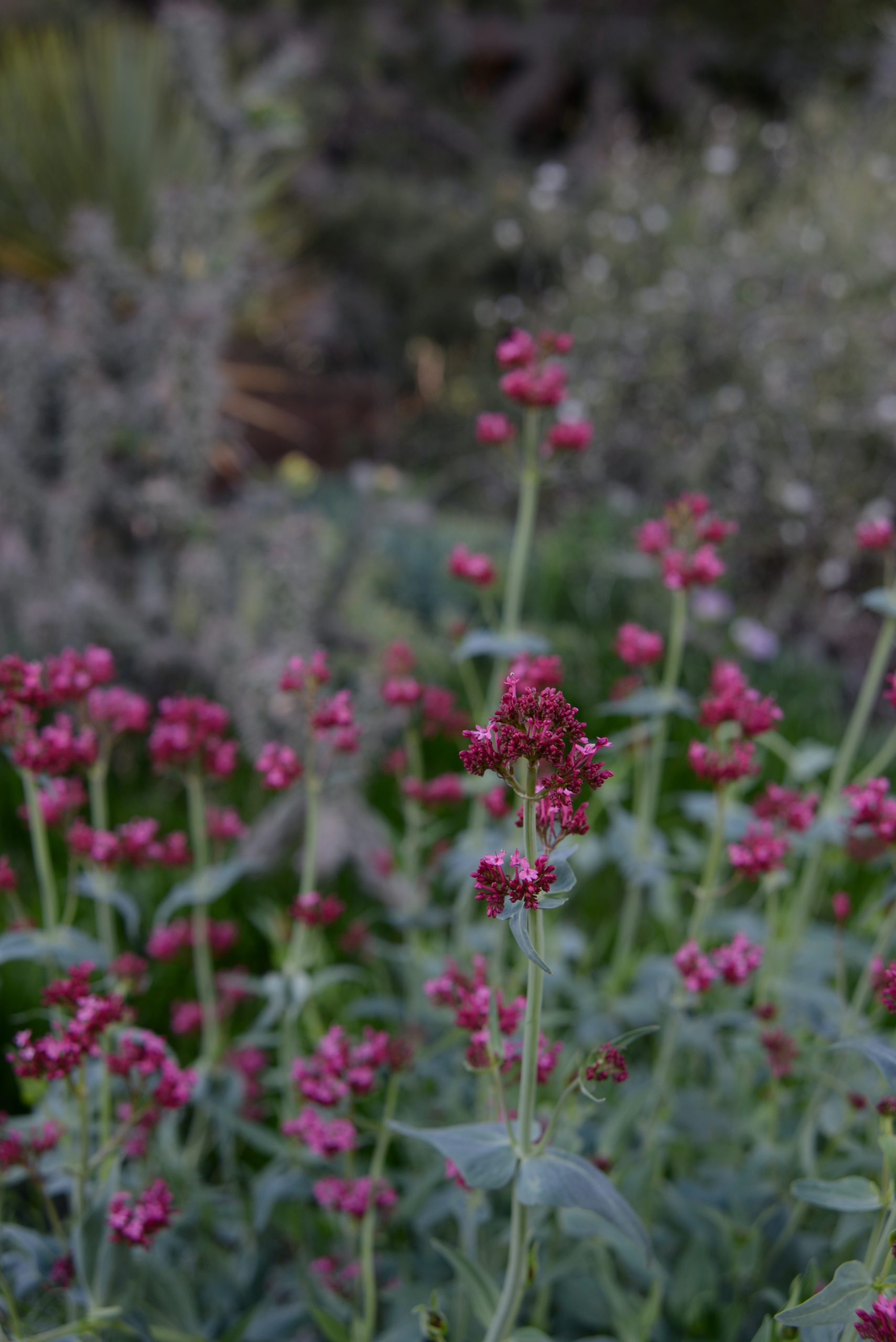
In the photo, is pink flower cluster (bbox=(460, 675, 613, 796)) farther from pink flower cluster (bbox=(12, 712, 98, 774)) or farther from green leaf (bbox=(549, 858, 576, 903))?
pink flower cluster (bbox=(12, 712, 98, 774))

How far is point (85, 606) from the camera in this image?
3.05 metres

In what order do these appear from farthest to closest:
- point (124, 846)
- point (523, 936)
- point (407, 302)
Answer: point (407, 302), point (124, 846), point (523, 936)

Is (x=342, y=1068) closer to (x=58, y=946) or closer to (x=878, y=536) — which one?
(x=58, y=946)

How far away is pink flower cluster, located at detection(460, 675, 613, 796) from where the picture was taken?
2.64 feet

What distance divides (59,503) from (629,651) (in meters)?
2.14

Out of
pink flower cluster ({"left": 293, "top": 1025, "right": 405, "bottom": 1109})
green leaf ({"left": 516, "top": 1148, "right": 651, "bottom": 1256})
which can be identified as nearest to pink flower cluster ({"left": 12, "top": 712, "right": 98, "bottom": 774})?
pink flower cluster ({"left": 293, "top": 1025, "right": 405, "bottom": 1109})

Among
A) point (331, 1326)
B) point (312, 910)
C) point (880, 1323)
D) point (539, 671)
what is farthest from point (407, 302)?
point (880, 1323)

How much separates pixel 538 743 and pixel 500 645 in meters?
0.64

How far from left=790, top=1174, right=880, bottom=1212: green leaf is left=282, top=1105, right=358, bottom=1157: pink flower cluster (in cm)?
45

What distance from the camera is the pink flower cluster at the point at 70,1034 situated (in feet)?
3.22

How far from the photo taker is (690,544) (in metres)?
1.44

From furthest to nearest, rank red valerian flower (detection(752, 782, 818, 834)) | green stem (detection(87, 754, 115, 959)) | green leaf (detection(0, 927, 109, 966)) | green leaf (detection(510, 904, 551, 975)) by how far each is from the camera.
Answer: red valerian flower (detection(752, 782, 818, 834))
green stem (detection(87, 754, 115, 959))
green leaf (detection(0, 927, 109, 966))
green leaf (detection(510, 904, 551, 975))

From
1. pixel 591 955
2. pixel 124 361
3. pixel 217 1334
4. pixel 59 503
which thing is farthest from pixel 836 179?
pixel 217 1334

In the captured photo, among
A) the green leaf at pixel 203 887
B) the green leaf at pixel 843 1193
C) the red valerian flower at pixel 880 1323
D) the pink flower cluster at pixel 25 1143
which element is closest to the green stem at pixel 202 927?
the green leaf at pixel 203 887
